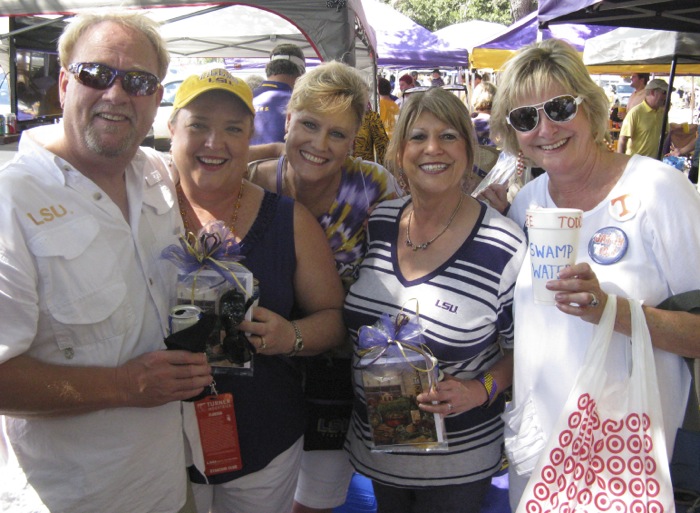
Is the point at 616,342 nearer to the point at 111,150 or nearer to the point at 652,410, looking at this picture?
the point at 652,410

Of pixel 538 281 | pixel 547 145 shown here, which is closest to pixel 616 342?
pixel 538 281

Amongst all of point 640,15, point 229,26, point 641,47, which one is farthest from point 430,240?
point 229,26

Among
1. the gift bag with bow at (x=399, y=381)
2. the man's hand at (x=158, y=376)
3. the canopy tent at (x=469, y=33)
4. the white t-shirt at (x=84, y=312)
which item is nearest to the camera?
the white t-shirt at (x=84, y=312)

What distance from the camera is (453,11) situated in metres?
41.6

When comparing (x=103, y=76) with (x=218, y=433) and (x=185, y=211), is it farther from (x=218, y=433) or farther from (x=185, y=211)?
(x=218, y=433)

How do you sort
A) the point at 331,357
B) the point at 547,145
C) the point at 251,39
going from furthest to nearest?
the point at 251,39, the point at 331,357, the point at 547,145

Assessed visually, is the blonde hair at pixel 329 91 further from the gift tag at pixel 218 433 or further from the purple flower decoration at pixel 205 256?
the gift tag at pixel 218 433

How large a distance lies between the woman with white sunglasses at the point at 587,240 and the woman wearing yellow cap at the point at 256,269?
77 cm

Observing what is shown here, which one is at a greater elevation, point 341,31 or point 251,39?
point 251,39

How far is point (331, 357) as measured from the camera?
8.39ft

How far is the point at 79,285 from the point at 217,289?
38 centimetres

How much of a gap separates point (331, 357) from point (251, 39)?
34.5ft

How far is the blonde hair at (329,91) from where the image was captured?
2502 millimetres

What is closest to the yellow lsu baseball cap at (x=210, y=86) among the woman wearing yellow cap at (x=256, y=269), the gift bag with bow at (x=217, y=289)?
the woman wearing yellow cap at (x=256, y=269)
